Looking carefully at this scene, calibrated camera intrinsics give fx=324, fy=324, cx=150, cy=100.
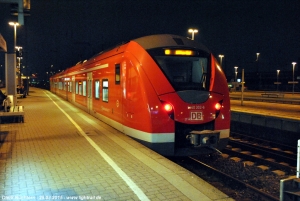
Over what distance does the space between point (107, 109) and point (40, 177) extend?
5636mm

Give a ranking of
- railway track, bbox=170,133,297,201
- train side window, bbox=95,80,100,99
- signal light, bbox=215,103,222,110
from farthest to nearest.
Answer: train side window, bbox=95,80,100,99 < signal light, bbox=215,103,222,110 < railway track, bbox=170,133,297,201

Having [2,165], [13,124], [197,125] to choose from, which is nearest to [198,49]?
[197,125]

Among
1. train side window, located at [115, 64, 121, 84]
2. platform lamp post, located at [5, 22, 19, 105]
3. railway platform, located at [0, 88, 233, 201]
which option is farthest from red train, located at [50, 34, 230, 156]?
platform lamp post, located at [5, 22, 19, 105]

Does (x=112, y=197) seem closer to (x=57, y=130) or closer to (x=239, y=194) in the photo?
(x=239, y=194)

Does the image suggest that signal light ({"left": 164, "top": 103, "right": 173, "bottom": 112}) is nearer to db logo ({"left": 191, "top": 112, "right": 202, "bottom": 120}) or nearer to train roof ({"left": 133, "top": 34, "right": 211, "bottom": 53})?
db logo ({"left": 191, "top": 112, "right": 202, "bottom": 120})

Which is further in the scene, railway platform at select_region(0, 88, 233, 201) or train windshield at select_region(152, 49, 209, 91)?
train windshield at select_region(152, 49, 209, 91)

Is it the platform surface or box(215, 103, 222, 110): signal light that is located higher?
box(215, 103, 222, 110): signal light

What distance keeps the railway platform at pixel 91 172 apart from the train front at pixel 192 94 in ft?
3.51

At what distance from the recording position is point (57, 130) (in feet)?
37.4

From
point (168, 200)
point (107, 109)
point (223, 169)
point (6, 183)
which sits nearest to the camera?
point (168, 200)

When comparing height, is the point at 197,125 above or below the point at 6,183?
above

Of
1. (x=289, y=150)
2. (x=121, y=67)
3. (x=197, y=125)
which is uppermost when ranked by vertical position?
(x=121, y=67)

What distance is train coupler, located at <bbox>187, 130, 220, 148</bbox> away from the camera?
7.60 metres

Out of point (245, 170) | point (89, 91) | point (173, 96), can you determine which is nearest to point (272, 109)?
point (89, 91)
